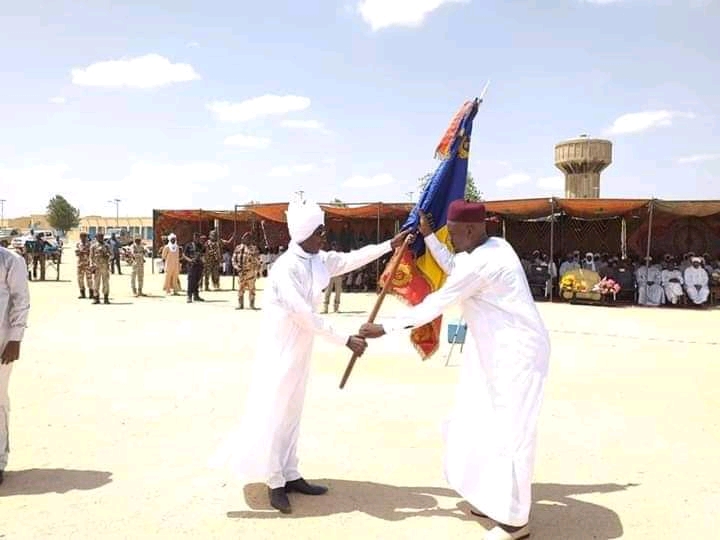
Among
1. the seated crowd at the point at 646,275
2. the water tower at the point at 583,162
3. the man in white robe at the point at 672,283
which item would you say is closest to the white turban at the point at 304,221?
the seated crowd at the point at 646,275

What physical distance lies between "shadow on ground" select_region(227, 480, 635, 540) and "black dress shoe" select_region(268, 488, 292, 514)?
0.03 m

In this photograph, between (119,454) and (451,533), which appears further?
(119,454)

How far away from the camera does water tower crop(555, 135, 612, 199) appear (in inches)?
1340

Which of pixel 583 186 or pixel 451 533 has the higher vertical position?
pixel 583 186

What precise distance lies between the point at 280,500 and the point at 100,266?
1103 centimetres

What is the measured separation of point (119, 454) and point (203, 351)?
3.68 meters

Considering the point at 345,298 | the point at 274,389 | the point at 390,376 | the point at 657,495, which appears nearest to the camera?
the point at 274,389

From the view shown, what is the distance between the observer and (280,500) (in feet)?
10.9

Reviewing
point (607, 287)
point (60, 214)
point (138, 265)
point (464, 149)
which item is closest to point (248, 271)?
point (138, 265)

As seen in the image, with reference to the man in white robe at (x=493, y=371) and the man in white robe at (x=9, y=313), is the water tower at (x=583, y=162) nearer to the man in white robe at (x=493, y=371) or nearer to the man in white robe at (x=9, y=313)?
the man in white robe at (x=493, y=371)

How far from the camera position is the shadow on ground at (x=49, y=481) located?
352 centimetres

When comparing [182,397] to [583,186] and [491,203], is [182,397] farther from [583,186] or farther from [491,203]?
[583,186]

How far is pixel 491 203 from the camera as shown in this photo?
15.3m

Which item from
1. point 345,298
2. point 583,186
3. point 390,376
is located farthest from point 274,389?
point 583,186
